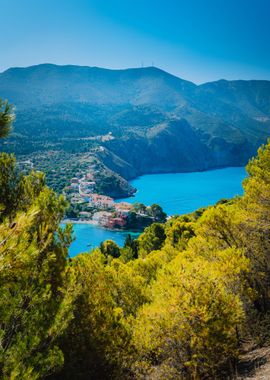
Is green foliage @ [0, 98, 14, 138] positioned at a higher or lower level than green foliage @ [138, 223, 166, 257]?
higher

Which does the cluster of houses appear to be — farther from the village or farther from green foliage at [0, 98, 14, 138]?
green foliage at [0, 98, 14, 138]

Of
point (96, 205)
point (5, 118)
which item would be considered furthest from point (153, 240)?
point (96, 205)

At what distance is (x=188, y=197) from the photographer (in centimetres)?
13062

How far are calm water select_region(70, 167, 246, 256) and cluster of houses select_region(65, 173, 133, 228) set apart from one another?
13.5ft

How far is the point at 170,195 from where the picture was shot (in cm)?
13650

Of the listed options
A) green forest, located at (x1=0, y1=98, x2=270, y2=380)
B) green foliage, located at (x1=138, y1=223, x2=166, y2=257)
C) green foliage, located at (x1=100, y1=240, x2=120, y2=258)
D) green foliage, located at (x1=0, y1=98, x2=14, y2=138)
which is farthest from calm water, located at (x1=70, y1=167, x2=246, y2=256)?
green foliage, located at (x1=0, y1=98, x2=14, y2=138)

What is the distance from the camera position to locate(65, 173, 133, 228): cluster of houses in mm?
93688

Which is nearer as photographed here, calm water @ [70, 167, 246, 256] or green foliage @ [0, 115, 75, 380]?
green foliage @ [0, 115, 75, 380]

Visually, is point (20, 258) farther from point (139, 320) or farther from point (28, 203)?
point (139, 320)

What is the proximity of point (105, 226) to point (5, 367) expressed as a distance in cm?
8950

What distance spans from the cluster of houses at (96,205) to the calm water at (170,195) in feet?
13.5

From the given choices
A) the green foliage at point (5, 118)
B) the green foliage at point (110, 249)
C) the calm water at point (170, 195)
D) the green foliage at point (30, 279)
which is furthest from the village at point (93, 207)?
the green foliage at point (5, 118)

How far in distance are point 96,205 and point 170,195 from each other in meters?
37.9

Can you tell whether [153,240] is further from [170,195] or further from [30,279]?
[170,195]
